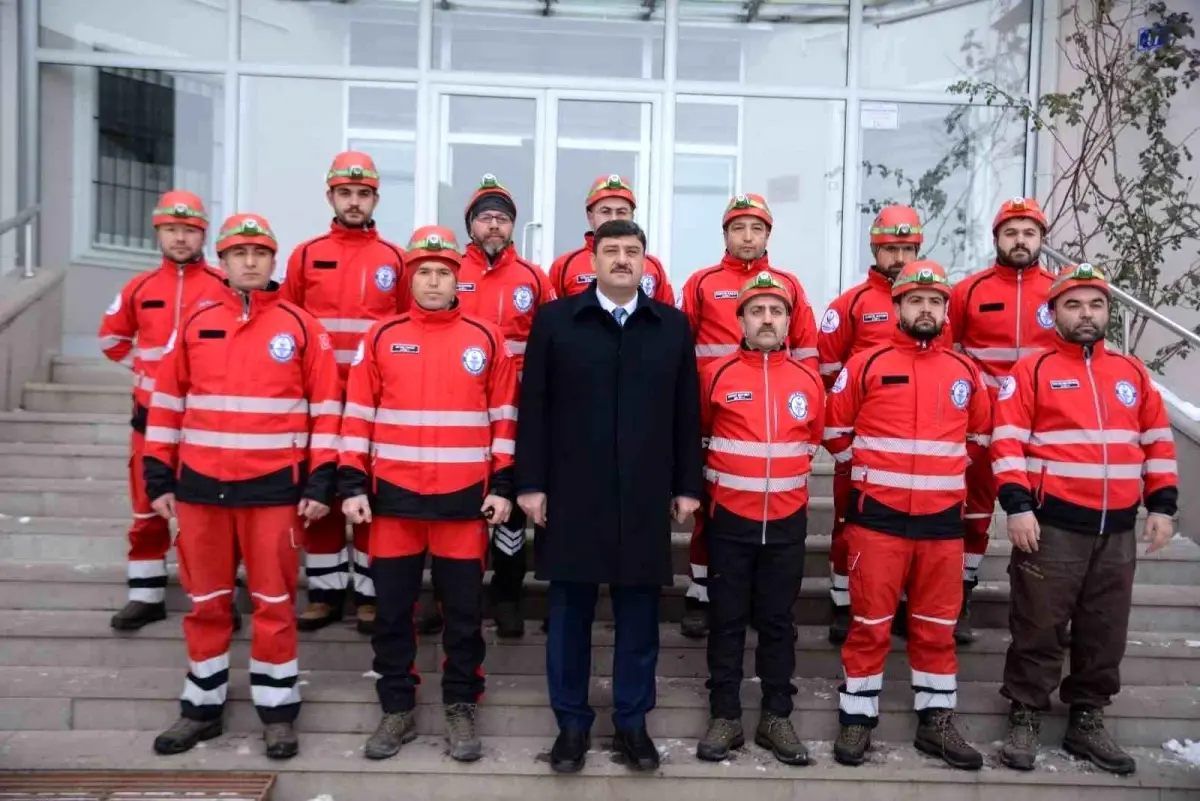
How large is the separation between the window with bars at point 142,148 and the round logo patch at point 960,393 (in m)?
7.20

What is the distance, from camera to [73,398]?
22.4 feet

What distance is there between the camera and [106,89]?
857cm

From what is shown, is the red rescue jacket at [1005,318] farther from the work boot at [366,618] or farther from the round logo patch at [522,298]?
the work boot at [366,618]

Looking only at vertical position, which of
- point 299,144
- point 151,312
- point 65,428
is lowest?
point 65,428

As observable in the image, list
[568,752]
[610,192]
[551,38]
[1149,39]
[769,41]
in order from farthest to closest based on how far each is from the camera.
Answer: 1. [769,41]
2. [551,38]
3. [1149,39]
4. [610,192]
5. [568,752]

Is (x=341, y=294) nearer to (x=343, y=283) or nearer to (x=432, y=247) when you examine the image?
(x=343, y=283)

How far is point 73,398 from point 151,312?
2.59 meters

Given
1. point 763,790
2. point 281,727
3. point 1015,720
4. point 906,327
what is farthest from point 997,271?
point 281,727

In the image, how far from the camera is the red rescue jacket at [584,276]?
201 inches

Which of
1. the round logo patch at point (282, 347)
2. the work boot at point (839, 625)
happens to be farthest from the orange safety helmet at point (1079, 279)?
the round logo patch at point (282, 347)

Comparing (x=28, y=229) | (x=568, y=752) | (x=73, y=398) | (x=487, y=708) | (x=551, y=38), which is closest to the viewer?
(x=568, y=752)

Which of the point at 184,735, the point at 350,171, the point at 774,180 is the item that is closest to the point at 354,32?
the point at 774,180

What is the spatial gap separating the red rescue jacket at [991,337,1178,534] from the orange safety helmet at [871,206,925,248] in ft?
3.34

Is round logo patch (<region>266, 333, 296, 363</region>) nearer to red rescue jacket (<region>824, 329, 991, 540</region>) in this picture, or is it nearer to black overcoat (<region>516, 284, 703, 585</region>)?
black overcoat (<region>516, 284, 703, 585</region>)
